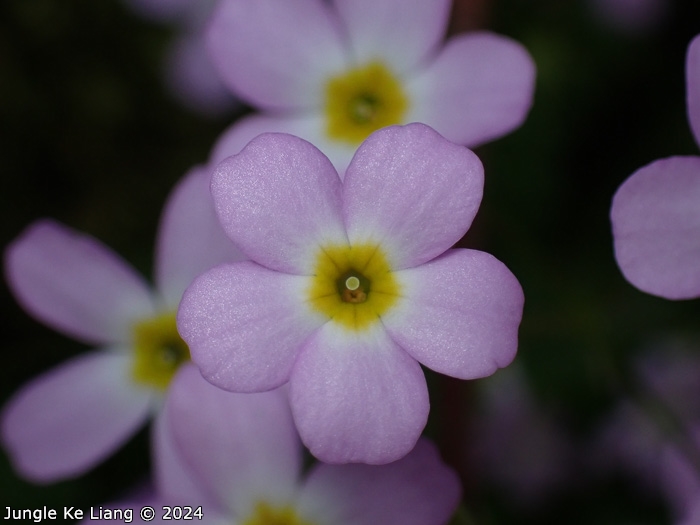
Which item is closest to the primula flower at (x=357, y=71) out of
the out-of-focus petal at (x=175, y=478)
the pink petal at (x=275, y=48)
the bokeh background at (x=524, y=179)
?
the pink petal at (x=275, y=48)

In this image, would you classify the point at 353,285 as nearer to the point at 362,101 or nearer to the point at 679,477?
the point at 362,101

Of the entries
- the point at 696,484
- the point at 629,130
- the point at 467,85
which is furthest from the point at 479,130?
the point at 629,130

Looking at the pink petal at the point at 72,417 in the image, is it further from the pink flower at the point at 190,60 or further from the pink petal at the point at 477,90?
the pink flower at the point at 190,60

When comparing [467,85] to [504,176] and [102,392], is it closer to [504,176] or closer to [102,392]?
[102,392]

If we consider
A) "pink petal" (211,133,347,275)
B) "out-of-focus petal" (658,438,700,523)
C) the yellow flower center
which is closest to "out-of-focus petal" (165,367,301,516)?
"pink petal" (211,133,347,275)

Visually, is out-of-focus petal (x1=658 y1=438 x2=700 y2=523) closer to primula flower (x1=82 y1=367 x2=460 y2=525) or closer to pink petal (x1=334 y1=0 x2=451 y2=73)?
primula flower (x1=82 y1=367 x2=460 y2=525)

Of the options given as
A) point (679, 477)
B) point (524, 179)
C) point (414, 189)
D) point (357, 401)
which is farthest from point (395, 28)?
point (524, 179)
